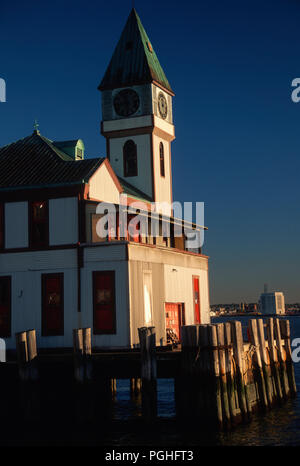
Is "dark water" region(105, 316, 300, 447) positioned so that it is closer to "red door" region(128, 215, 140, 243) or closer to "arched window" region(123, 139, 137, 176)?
"red door" region(128, 215, 140, 243)

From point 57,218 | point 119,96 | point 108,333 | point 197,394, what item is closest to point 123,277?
point 108,333

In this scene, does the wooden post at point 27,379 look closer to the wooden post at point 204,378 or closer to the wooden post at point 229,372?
the wooden post at point 204,378

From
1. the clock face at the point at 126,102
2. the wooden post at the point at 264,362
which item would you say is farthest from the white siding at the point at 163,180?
the wooden post at the point at 264,362

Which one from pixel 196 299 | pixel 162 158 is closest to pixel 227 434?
A: pixel 196 299

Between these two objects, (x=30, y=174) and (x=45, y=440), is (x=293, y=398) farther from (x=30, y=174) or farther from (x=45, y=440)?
(x=30, y=174)

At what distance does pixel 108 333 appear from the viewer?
1211 inches

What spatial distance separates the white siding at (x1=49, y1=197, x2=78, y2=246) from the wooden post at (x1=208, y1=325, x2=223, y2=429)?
9.37 meters

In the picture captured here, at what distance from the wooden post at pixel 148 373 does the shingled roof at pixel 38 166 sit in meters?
9.98

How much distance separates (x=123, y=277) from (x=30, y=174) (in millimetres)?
8091

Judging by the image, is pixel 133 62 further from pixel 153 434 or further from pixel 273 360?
pixel 153 434

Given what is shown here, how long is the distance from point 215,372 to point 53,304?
968 centimetres

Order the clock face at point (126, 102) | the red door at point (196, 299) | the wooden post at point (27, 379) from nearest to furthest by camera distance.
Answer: the wooden post at point (27, 379) → the red door at point (196, 299) → the clock face at point (126, 102)

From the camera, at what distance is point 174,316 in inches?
1469

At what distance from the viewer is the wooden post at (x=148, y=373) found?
26.1 m
